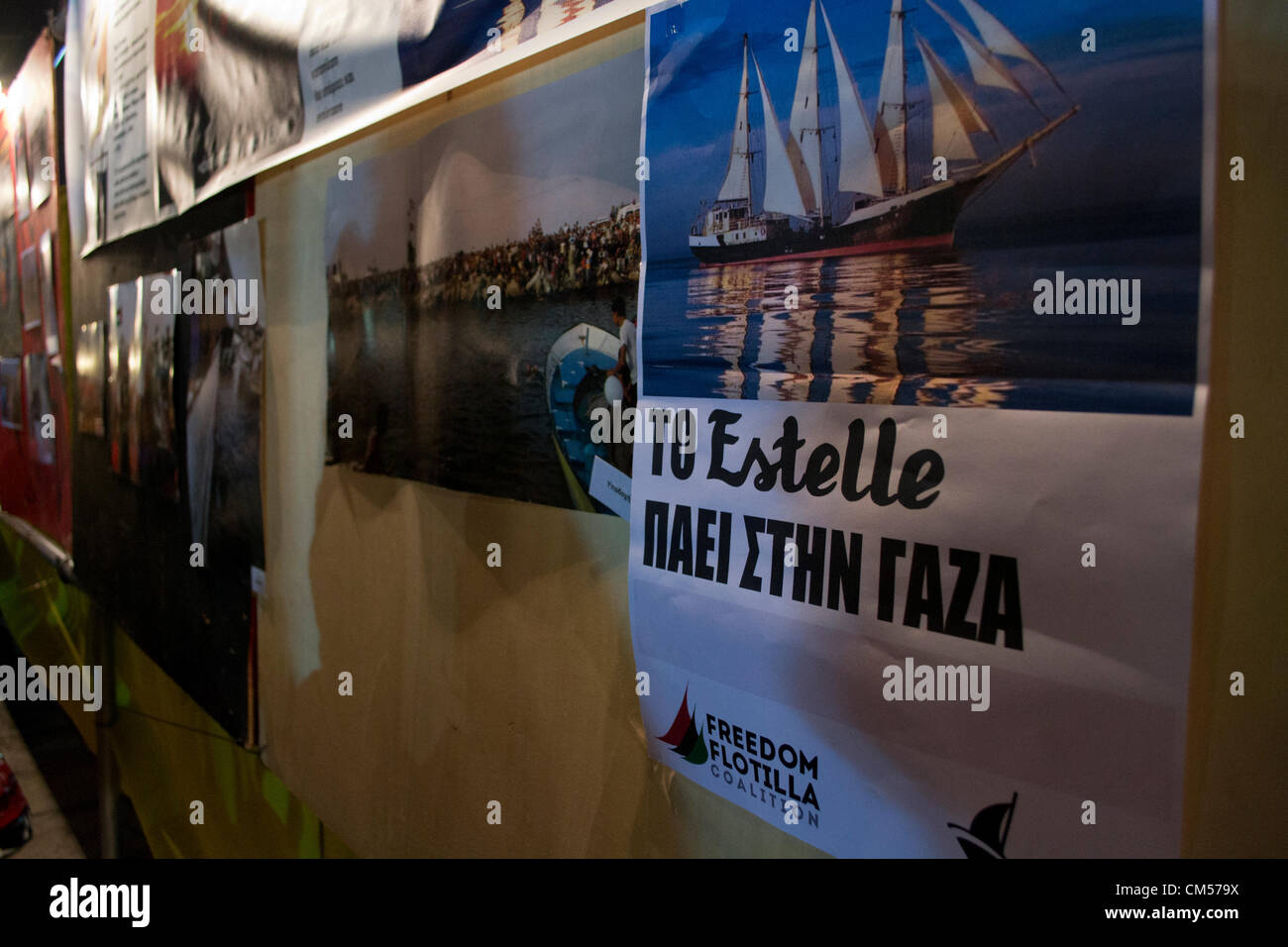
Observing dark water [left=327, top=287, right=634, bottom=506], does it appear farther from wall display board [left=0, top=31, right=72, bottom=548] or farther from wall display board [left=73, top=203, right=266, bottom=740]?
wall display board [left=0, top=31, right=72, bottom=548]

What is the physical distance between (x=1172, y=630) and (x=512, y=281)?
0.58m

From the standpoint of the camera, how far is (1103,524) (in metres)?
0.41

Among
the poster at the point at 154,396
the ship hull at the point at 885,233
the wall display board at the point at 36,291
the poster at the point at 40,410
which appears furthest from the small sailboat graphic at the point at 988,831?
the poster at the point at 40,410

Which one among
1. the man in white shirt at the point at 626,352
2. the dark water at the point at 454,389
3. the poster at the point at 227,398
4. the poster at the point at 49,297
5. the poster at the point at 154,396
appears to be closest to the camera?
the man in white shirt at the point at 626,352

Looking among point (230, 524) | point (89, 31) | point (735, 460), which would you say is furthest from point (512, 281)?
point (89, 31)

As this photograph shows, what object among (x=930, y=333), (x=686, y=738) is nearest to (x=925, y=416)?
(x=930, y=333)

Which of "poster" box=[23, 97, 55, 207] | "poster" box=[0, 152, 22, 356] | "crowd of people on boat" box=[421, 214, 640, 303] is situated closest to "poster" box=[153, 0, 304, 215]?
A: "crowd of people on boat" box=[421, 214, 640, 303]

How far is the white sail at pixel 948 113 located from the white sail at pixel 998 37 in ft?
0.08

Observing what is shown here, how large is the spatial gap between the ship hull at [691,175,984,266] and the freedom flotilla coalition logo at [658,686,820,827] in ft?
1.04

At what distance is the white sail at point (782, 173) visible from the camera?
20.8 inches

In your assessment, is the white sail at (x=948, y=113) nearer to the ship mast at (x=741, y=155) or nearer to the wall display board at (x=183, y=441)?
the ship mast at (x=741, y=155)

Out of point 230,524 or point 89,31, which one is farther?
point 89,31

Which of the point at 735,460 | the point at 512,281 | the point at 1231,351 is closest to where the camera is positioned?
the point at 1231,351
